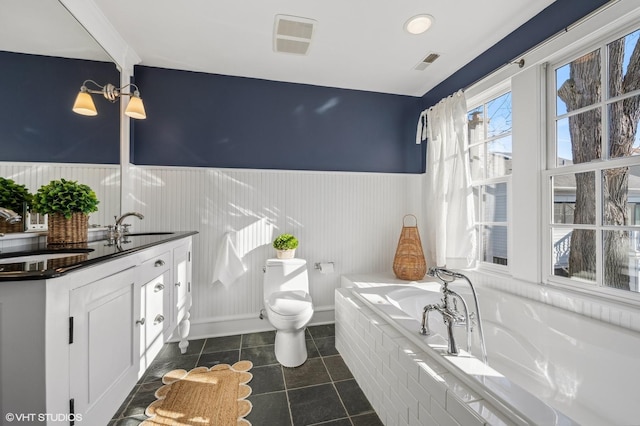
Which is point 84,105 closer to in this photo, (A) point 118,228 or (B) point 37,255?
(A) point 118,228

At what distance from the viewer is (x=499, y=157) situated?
6.96ft

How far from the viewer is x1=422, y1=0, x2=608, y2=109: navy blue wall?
1525mm

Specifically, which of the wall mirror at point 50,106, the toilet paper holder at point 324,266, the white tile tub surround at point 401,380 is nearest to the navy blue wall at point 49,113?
the wall mirror at point 50,106

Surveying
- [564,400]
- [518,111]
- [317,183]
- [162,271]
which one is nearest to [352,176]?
[317,183]

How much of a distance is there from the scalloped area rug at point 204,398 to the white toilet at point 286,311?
0.97 feet

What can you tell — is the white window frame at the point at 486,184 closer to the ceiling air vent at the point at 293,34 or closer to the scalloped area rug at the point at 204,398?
the ceiling air vent at the point at 293,34

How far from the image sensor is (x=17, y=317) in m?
0.67

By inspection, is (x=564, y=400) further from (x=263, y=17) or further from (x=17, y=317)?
(x=263, y=17)

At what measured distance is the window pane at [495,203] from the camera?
2.09 m

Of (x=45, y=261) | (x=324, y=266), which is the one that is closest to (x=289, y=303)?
(x=324, y=266)

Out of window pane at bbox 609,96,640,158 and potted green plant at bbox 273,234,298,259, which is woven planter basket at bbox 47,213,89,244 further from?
window pane at bbox 609,96,640,158

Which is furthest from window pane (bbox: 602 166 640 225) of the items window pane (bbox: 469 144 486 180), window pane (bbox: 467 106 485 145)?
window pane (bbox: 467 106 485 145)

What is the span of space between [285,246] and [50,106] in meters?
1.69

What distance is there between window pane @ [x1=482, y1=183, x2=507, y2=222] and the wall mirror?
9.40 ft
